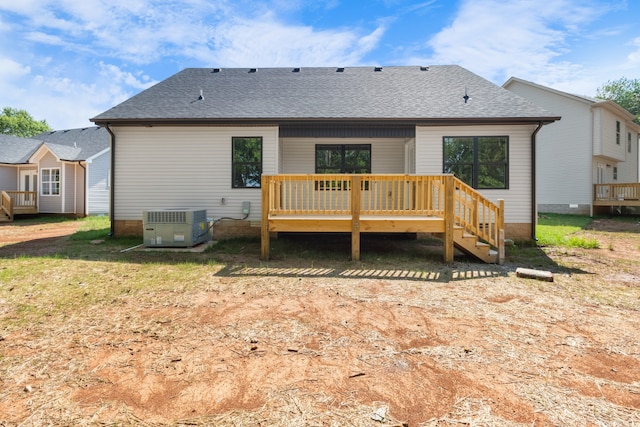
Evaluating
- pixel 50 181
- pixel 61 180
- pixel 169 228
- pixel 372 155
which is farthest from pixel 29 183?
pixel 372 155

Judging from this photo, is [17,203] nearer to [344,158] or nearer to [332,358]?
[344,158]

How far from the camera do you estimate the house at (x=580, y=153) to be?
17000 mm

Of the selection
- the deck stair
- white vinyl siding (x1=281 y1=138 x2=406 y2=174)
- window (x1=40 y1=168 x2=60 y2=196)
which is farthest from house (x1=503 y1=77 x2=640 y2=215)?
window (x1=40 y1=168 x2=60 y2=196)

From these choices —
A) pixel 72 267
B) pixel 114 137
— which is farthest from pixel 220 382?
pixel 114 137

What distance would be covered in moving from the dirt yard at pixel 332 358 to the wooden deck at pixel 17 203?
16237 mm

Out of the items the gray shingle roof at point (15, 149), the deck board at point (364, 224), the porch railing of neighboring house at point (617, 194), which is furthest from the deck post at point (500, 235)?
the gray shingle roof at point (15, 149)

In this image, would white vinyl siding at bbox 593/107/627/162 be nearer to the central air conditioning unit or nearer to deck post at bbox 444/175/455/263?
deck post at bbox 444/175/455/263

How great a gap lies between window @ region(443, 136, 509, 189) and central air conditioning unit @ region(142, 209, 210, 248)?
305 inches

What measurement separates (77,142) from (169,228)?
1894cm

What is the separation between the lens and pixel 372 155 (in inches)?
412

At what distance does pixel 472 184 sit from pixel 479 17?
5.27 m

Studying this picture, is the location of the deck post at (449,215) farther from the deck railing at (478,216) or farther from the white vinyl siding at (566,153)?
Answer: the white vinyl siding at (566,153)

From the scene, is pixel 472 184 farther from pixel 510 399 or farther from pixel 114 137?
pixel 114 137

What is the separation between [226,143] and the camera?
30.5ft
